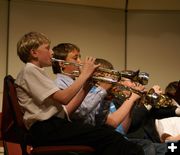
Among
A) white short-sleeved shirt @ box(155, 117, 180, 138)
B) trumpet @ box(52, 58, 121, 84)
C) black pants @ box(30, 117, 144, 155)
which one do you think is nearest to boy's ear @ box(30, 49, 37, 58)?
trumpet @ box(52, 58, 121, 84)

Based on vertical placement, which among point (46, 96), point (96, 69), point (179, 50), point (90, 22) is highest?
point (90, 22)

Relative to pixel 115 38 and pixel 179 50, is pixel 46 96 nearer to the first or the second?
pixel 115 38

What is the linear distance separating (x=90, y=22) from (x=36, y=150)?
2753 mm

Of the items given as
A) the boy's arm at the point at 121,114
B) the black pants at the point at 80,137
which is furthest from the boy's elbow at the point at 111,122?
the black pants at the point at 80,137

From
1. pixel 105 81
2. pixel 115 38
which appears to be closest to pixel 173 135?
pixel 105 81

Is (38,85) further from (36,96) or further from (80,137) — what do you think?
(80,137)

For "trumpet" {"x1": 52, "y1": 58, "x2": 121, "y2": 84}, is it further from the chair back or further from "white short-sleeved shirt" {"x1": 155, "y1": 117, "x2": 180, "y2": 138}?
"white short-sleeved shirt" {"x1": 155, "y1": 117, "x2": 180, "y2": 138}

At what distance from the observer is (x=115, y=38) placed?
458 centimetres

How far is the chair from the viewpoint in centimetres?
194

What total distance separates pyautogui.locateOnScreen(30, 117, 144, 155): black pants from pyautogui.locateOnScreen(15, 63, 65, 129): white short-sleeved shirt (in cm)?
5

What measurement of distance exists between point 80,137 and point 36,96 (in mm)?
297

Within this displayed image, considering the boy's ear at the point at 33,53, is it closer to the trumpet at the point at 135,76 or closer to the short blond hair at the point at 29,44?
the short blond hair at the point at 29,44

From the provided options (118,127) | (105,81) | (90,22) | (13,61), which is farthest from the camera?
(90,22)

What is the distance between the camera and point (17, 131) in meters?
Answer: 2.00
